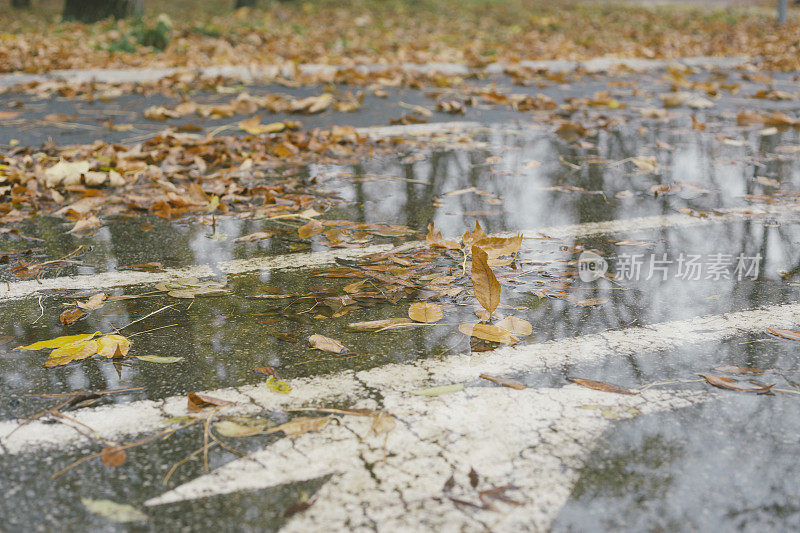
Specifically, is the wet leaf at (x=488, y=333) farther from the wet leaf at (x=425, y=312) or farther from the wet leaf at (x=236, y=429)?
the wet leaf at (x=236, y=429)

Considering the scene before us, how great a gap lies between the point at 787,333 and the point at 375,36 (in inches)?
445

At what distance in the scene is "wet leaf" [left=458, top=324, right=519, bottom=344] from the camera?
2.42 metres

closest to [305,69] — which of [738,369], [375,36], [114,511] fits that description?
[375,36]

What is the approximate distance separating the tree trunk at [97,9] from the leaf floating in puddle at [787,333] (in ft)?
46.0

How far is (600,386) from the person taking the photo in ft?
7.00

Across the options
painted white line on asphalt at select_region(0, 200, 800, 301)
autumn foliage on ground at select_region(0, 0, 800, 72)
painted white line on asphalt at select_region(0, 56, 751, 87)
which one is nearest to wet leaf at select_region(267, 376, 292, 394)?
painted white line on asphalt at select_region(0, 200, 800, 301)

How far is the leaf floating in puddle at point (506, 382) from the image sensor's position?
2.14 meters

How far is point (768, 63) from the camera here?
9.53m

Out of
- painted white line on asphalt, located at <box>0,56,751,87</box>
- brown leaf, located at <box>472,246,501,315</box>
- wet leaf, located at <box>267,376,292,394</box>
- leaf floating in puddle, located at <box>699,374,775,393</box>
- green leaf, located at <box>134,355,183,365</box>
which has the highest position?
painted white line on asphalt, located at <box>0,56,751,87</box>

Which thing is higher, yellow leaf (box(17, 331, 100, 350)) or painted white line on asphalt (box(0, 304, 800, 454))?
yellow leaf (box(17, 331, 100, 350))

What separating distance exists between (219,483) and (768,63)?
9803 millimetres

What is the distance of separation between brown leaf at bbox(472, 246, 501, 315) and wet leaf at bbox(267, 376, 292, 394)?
2.41ft

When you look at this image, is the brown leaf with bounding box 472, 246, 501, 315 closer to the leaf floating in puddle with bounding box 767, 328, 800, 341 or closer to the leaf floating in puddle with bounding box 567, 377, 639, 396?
the leaf floating in puddle with bounding box 567, 377, 639, 396

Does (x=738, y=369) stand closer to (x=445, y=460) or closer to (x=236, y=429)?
(x=445, y=460)
